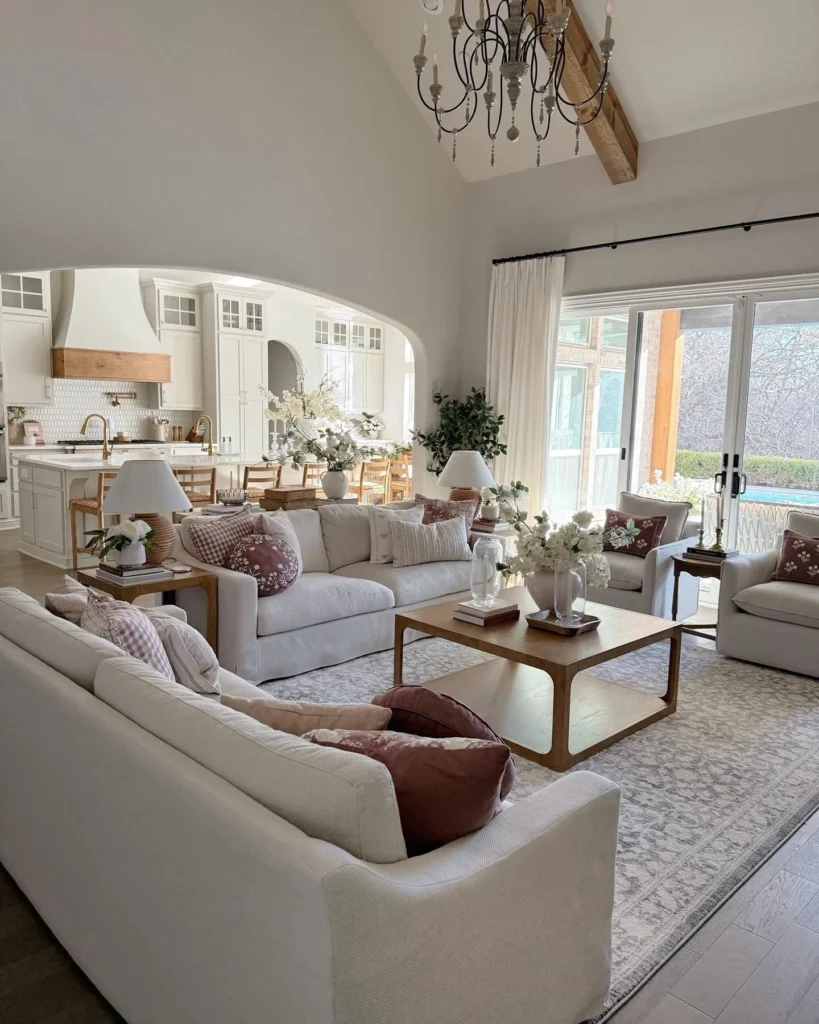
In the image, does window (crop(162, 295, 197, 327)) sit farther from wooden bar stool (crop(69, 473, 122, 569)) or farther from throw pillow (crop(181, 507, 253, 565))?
throw pillow (crop(181, 507, 253, 565))

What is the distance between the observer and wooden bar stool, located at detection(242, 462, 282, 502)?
7.54 m

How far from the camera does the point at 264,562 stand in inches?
160

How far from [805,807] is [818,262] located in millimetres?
3781

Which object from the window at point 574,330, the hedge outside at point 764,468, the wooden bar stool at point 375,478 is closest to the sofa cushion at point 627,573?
the hedge outside at point 764,468

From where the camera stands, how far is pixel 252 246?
19.1 ft

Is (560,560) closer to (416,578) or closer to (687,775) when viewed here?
(687,775)

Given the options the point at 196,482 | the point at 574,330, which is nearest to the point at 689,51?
the point at 574,330

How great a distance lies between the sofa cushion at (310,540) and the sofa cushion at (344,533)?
1.8 inches

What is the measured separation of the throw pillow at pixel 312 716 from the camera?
70.6 inches

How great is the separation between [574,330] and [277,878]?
20.2ft

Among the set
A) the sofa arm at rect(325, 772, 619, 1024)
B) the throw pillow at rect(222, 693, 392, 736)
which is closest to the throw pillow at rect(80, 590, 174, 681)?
the throw pillow at rect(222, 693, 392, 736)

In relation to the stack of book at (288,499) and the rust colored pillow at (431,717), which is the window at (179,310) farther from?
the rust colored pillow at (431,717)

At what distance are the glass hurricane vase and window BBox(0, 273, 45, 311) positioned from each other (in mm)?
7456

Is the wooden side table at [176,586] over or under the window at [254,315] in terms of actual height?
under
